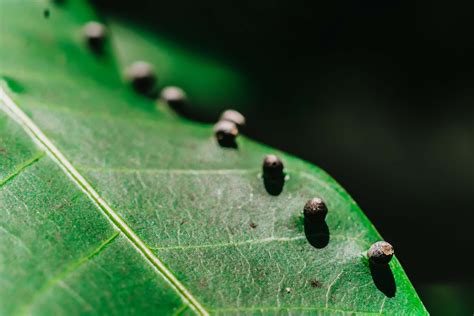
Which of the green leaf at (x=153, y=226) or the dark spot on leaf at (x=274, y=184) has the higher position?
the dark spot on leaf at (x=274, y=184)

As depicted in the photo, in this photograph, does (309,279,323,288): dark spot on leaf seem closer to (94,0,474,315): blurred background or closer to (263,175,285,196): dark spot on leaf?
(263,175,285,196): dark spot on leaf

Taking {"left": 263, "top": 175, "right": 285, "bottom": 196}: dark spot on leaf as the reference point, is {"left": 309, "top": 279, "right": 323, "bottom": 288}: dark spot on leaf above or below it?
below

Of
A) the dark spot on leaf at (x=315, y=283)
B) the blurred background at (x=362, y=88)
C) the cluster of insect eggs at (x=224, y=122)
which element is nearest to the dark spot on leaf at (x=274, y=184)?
the cluster of insect eggs at (x=224, y=122)

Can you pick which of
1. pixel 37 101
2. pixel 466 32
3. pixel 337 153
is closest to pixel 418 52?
pixel 466 32

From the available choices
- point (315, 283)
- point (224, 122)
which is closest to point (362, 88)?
point (224, 122)

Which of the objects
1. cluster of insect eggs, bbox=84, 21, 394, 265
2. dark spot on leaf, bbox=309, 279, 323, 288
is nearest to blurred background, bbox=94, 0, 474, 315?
cluster of insect eggs, bbox=84, 21, 394, 265

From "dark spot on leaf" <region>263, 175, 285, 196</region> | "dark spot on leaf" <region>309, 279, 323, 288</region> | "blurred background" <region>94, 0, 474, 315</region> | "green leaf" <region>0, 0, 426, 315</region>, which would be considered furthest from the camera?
"blurred background" <region>94, 0, 474, 315</region>

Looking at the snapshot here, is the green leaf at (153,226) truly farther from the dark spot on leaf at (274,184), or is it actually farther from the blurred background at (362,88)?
the blurred background at (362,88)
